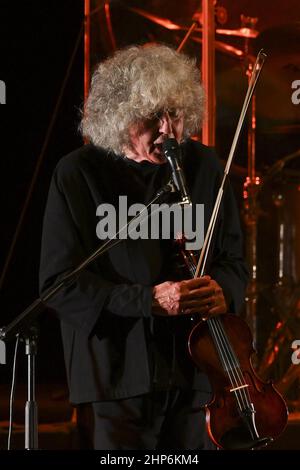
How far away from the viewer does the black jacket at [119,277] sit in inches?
72.7

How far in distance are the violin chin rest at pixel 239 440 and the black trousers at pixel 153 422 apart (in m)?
0.13

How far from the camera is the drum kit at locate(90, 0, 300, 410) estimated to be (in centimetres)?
339

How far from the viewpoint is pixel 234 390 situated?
177 centimetres

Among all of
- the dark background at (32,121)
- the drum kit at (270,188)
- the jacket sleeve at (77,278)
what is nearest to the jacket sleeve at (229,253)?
the jacket sleeve at (77,278)

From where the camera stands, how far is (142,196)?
1.95m

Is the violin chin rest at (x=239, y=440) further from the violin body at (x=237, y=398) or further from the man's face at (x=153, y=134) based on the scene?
the man's face at (x=153, y=134)

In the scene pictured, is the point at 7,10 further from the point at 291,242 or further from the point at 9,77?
the point at 291,242

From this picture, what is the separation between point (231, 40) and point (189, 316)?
2.04 metres

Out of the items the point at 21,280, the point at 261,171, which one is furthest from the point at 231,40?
the point at 21,280

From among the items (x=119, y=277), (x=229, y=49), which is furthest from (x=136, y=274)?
(x=229, y=49)

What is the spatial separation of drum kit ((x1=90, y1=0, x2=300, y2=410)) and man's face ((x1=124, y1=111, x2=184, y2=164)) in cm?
137

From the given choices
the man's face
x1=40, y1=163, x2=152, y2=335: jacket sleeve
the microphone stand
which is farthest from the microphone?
x1=40, y1=163, x2=152, y2=335: jacket sleeve

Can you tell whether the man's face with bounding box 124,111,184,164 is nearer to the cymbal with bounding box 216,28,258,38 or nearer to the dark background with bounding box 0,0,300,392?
the dark background with bounding box 0,0,300,392

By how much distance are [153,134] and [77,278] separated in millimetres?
402
